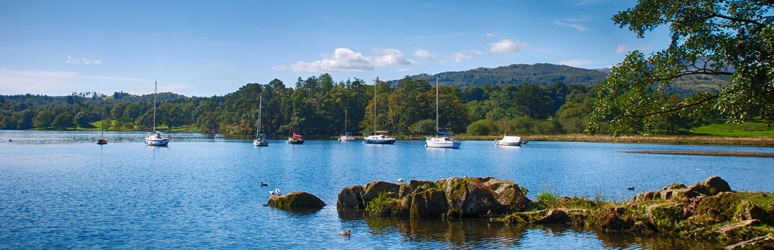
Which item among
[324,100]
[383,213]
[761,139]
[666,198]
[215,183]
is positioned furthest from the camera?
[324,100]

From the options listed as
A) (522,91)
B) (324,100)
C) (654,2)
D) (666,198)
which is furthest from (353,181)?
(522,91)

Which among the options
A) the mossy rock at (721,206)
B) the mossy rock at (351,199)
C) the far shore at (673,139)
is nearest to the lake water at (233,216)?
the mossy rock at (351,199)

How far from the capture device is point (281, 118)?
182000 mm

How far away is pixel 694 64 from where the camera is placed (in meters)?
19.0

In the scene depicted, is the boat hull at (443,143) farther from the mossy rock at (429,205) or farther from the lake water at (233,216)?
the mossy rock at (429,205)

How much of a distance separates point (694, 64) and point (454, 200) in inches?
427

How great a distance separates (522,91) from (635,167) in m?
134

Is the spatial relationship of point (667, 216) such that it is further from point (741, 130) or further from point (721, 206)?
point (741, 130)

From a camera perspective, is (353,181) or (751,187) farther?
(353,181)

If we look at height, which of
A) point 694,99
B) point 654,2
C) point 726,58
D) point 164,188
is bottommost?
point 164,188

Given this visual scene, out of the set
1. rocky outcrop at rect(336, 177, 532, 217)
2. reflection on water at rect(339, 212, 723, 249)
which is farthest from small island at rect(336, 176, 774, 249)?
reflection on water at rect(339, 212, 723, 249)

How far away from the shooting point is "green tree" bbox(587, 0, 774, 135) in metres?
16.0

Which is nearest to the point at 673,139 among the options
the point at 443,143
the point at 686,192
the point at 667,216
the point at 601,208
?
the point at 443,143

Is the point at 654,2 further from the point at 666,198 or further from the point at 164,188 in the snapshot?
the point at 164,188
